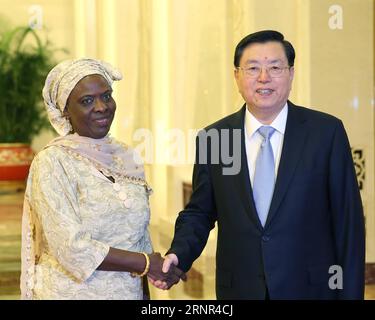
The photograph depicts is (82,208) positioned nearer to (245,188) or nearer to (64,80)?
(64,80)

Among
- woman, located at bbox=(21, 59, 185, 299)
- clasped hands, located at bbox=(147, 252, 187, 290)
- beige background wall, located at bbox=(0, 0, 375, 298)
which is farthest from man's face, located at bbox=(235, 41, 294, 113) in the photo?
beige background wall, located at bbox=(0, 0, 375, 298)

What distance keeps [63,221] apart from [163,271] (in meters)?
0.45

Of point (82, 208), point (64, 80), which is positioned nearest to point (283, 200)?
point (82, 208)

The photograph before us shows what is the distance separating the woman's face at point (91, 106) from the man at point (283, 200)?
46 cm

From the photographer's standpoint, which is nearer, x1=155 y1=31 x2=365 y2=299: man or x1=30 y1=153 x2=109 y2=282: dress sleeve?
x1=30 y1=153 x2=109 y2=282: dress sleeve

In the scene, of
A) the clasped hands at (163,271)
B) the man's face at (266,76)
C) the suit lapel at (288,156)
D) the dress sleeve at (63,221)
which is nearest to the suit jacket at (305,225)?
the suit lapel at (288,156)

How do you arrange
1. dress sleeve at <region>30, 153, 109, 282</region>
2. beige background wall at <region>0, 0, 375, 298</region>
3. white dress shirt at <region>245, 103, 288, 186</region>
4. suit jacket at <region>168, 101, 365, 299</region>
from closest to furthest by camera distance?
dress sleeve at <region>30, 153, 109, 282</region> → suit jacket at <region>168, 101, 365, 299</region> → white dress shirt at <region>245, 103, 288, 186</region> → beige background wall at <region>0, 0, 375, 298</region>

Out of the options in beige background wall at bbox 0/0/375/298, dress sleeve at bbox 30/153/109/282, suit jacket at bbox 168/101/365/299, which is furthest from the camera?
beige background wall at bbox 0/0/375/298

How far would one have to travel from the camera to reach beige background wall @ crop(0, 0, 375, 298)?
16.4 ft

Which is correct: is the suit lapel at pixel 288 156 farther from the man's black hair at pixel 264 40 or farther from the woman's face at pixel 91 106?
the woman's face at pixel 91 106

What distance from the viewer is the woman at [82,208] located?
227 centimetres

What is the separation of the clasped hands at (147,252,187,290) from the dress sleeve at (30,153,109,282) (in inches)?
8.2

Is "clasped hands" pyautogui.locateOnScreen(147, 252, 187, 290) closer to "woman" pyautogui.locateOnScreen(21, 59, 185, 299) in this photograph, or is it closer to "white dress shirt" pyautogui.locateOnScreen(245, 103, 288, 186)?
"woman" pyautogui.locateOnScreen(21, 59, 185, 299)
